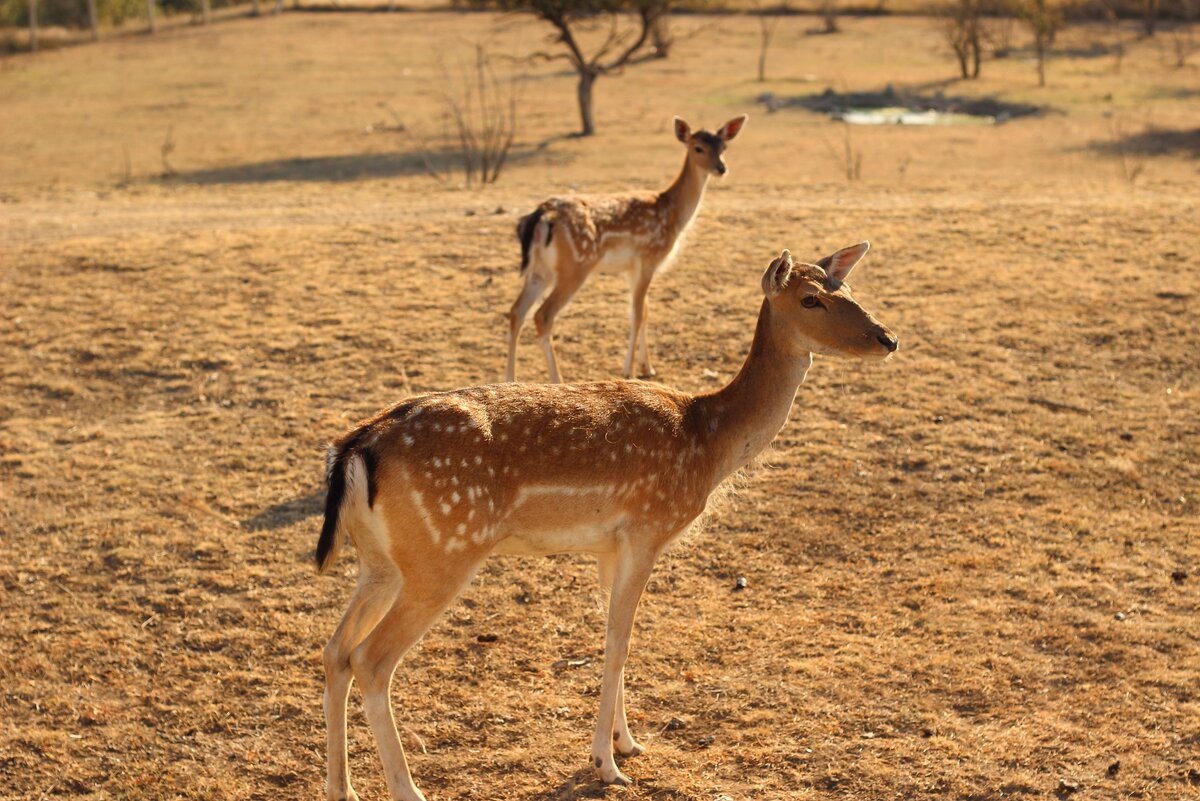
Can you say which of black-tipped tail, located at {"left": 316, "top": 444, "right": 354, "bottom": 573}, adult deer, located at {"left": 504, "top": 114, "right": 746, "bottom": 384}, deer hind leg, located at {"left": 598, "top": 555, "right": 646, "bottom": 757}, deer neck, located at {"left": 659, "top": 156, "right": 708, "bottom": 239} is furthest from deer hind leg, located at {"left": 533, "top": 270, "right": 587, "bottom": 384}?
black-tipped tail, located at {"left": 316, "top": 444, "right": 354, "bottom": 573}

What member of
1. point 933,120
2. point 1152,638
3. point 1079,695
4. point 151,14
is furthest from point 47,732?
point 151,14

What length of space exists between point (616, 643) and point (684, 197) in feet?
20.4

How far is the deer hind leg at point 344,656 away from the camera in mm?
5746

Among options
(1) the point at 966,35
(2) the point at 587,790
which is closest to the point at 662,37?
(1) the point at 966,35

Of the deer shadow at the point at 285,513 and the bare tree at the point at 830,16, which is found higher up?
the bare tree at the point at 830,16

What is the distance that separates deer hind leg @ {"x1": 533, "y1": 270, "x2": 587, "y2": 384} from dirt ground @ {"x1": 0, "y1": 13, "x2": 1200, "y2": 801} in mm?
461

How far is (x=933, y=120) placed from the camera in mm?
26531

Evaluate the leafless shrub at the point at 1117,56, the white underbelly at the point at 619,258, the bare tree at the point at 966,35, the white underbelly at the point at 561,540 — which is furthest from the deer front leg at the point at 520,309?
the leafless shrub at the point at 1117,56

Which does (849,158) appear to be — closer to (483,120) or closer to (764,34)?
(483,120)

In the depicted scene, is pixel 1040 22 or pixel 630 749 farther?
pixel 1040 22

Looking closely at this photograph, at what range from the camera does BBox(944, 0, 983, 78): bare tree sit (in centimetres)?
3170

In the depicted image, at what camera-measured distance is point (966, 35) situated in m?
33.2

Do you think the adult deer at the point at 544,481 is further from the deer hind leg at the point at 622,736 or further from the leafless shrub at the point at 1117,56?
the leafless shrub at the point at 1117,56

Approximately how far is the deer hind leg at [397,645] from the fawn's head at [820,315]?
203cm
